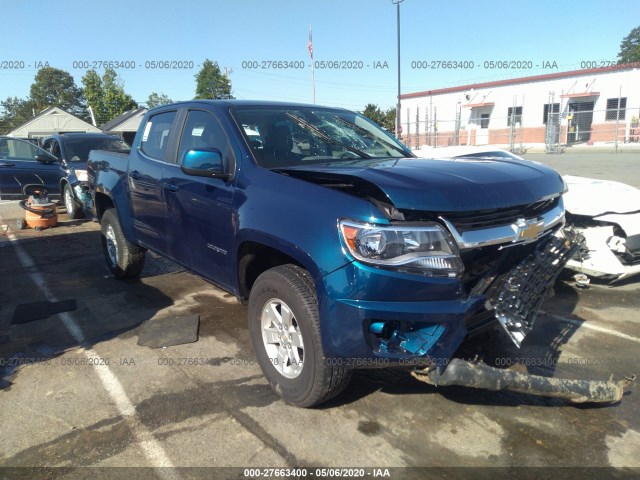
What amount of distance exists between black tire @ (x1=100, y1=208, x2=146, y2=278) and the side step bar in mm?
3884

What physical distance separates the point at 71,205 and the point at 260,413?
905cm

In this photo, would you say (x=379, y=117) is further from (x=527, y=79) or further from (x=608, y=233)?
(x=608, y=233)

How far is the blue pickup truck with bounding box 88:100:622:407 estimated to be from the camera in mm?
2445

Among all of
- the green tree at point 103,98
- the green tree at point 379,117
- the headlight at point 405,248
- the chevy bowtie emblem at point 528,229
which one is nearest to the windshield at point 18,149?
the headlight at point 405,248

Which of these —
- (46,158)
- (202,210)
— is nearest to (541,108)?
(46,158)

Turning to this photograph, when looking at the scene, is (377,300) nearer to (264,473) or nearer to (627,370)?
(264,473)

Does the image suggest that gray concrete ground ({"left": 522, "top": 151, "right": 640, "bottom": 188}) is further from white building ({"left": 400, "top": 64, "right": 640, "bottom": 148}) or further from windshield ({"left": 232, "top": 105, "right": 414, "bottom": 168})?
white building ({"left": 400, "top": 64, "right": 640, "bottom": 148})

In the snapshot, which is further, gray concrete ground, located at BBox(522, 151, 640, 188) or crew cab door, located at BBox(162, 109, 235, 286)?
gray concrete ground, located at BBox(522, 151, 640, 188)

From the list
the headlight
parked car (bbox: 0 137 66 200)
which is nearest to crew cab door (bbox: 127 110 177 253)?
the headlight

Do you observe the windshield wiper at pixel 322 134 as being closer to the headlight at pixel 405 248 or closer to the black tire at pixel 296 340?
the black tire at pixel 296 340

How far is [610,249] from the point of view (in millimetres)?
4898

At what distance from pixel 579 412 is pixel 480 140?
32.8m

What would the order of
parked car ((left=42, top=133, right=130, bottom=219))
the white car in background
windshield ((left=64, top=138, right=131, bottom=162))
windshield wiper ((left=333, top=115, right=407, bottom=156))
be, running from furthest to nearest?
1. windshield ((left=64, top=138, right=131, bottom=162))
2. parked car ((left=42, top=133, right=130, bottom=219))
3. the white car in background
4. windshield wiper ((left=333, top=115, right=407, bottom=156))

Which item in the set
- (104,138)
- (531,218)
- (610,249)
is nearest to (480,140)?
(104,138)
